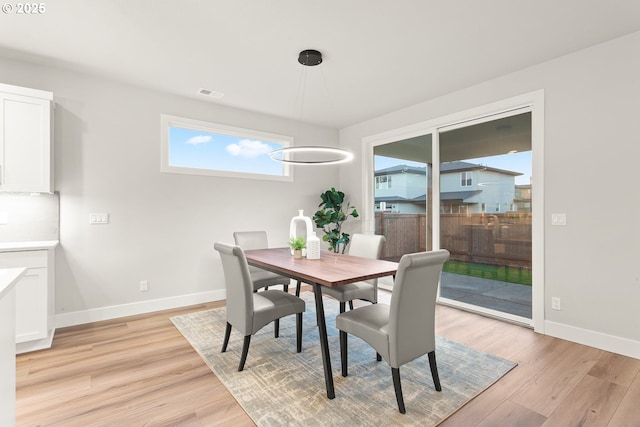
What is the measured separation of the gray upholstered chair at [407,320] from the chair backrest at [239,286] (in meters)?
0.76

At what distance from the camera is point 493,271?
3518 millimetres

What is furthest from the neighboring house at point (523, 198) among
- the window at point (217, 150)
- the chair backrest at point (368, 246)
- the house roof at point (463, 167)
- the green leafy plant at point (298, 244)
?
the window at point (217, 150)

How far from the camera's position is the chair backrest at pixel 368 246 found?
314 centimetres

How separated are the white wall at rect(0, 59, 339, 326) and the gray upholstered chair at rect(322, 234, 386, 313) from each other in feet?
5.85

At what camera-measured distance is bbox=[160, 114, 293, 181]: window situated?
3.88 m

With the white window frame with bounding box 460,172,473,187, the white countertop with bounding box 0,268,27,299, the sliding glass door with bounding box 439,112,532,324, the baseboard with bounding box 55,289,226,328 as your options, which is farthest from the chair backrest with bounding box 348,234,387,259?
the white countertop with bounding box 0,268,27,299

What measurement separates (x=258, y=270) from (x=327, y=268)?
1407 millimetres

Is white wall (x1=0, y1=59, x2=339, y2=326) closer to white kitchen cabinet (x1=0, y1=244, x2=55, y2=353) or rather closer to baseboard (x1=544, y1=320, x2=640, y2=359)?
white kitchen cabinet (x1=0, y1=244, x2=55, y2=353)

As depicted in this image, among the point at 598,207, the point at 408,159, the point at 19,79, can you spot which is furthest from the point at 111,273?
the point at 598,207

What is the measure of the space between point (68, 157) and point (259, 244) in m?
2.20

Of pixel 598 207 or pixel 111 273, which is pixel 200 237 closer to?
pixel 111 273

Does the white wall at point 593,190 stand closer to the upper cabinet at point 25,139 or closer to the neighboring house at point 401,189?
the neighboring house at point 401,189

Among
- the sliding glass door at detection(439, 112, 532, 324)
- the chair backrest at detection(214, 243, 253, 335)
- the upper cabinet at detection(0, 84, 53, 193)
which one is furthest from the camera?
the sliding glass door at detection(439, 112, 532, 324)

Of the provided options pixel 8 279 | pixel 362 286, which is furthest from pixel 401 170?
pixel 8 279
